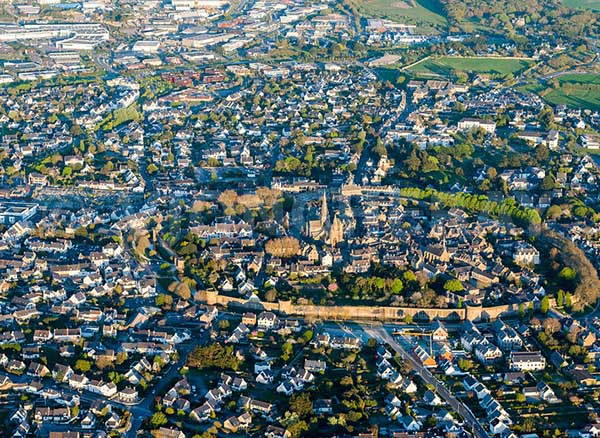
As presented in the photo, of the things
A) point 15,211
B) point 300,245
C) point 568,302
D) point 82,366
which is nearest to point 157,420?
point 82,366

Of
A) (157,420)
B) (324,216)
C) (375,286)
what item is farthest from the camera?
(324,216)

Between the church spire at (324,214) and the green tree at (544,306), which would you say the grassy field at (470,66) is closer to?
the church spire at (324,214)

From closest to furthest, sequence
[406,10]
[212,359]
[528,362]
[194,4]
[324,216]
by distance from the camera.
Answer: [212,359] → [528,362] → [324,216] → [406,10] → [194,4]

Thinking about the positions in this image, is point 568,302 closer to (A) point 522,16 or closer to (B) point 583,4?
(A) point 522,16

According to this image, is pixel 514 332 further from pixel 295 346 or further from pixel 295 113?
pixel 295 113

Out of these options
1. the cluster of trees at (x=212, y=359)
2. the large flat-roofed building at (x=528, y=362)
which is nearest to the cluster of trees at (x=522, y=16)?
the large flat-roofed building at (x=528, y=362)

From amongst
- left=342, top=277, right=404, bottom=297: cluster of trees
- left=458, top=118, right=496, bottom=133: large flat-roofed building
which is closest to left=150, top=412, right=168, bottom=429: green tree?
left=342, top=277, right=404, bottom=297: cluster of trees
